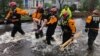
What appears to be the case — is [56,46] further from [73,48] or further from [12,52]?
[12,52]

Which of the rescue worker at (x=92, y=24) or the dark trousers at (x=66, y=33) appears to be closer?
the dark trousers at (x=66, y=33)

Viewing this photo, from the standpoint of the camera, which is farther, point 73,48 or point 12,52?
point 73,48

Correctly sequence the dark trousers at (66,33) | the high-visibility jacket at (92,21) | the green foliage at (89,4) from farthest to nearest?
the green foliage at (89,4) < the high-visibility jacket at (92,21) < the dark trousers at (66,33)

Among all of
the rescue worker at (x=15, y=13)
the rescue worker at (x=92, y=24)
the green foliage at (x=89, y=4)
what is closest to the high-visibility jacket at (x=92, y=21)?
the rescue worker at (x=92, y=24)

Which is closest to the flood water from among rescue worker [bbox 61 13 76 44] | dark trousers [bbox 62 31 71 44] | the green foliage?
dark trousers [bbox 62 31 71 44]

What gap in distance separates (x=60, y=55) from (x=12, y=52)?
1.94 meters

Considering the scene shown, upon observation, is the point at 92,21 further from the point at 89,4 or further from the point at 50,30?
the point at 89,4

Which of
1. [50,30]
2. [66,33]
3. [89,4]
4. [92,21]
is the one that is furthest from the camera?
[89,4]

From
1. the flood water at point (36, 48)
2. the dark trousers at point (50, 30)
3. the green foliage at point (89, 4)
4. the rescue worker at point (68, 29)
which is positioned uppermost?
the rescue worker at point (68, 29)

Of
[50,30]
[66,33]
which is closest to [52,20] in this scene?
[50,30]

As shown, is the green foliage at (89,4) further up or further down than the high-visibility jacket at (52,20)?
further down

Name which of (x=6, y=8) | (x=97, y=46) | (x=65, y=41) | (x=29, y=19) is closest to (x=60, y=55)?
(x=65, y=41)

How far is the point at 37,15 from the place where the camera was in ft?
52.2

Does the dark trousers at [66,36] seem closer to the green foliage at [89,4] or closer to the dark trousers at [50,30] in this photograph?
the dark trousers at [50,30]
